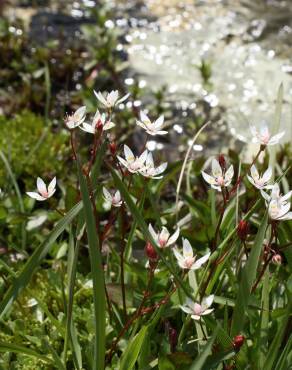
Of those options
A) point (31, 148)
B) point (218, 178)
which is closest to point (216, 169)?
point (218, 178)

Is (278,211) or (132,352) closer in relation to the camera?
(278,211)

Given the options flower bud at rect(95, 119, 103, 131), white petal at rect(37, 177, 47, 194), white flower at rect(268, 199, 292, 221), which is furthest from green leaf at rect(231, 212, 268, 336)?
white petal at rect(37, 177, 47, 194)

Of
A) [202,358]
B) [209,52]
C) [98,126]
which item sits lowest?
[209,52]

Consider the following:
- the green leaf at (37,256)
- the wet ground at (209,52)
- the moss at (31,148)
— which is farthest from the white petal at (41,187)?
the wet ground at (209,52)

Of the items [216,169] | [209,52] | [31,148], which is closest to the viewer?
[216,169]

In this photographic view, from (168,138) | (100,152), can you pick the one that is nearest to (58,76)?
(168,138)

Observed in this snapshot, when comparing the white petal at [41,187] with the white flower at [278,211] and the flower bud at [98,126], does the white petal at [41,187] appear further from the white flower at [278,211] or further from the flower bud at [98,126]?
the white flower at [278,211]

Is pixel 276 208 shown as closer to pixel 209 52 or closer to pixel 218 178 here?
pixel 218 178

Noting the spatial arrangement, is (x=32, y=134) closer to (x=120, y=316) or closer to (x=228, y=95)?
(x=228, y=95)
